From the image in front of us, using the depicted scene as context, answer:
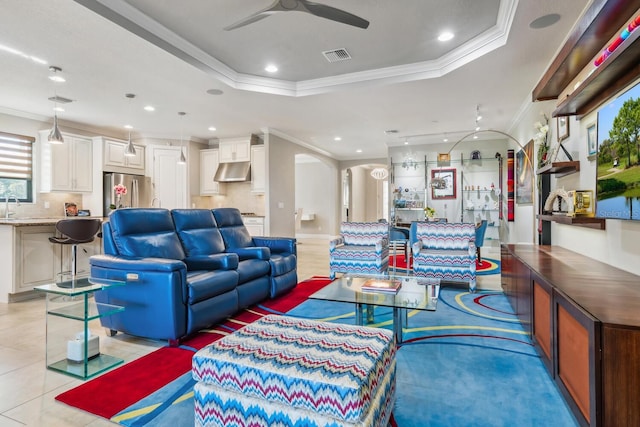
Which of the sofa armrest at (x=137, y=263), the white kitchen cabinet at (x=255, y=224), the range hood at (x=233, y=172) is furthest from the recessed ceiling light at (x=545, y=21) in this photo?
the range hood at (x=233, y=172)

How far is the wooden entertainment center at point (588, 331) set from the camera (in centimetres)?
130

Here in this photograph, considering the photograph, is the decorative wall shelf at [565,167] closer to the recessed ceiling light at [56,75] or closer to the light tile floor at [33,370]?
the light tile floor at [33,370]

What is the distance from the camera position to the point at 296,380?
1.29 meters

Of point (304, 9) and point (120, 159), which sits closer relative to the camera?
point (304, 9)

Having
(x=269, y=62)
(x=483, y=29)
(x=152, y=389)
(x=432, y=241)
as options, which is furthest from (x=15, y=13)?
(x=432, y=241)

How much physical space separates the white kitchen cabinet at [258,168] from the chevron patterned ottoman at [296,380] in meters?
5.59

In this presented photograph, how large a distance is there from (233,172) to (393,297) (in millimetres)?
5512

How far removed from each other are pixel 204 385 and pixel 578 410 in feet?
5.65

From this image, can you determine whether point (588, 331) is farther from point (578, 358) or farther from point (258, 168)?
point (258, 168)

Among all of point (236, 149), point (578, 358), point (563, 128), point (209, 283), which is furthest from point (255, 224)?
point (578, 358)

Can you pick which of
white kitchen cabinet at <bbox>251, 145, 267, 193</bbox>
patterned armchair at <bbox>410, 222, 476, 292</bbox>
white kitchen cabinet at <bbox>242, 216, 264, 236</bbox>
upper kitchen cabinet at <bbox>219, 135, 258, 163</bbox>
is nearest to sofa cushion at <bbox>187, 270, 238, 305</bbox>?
patterned armchair at <bbox>410, 222, 476, 292</bbox>

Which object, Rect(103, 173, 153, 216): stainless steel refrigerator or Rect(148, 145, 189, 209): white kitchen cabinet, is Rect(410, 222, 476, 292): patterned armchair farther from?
Rect(103, 173, 153, 216): stainless steel refrigerator

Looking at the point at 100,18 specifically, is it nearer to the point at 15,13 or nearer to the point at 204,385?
the point at 15,13

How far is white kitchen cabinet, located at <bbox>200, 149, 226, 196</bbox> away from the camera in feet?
25.1
